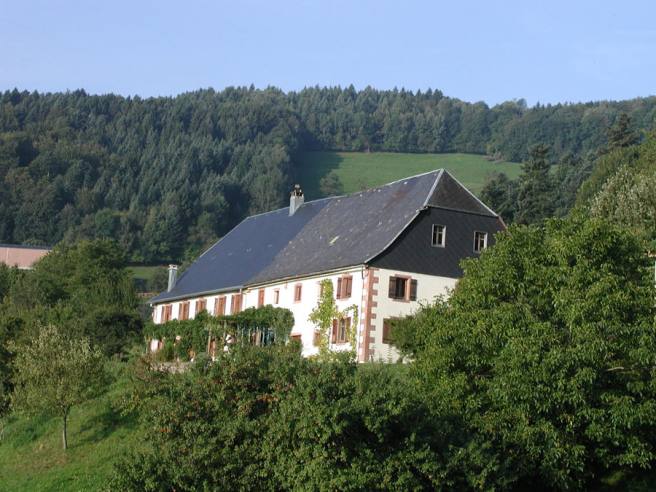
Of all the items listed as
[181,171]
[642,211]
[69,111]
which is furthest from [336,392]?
[69,111]

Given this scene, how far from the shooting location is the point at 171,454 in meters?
26.1

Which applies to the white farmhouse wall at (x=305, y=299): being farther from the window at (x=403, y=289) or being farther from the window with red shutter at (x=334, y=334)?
the window at (x=403, y=289)

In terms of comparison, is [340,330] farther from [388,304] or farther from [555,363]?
[555,363]

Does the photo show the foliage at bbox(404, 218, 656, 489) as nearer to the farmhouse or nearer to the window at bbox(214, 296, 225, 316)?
the farmhouse

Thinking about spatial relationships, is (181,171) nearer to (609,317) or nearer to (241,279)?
(241,279)

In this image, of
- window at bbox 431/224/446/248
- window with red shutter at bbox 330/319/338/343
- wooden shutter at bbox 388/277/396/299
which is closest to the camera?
wooden shutter at bbox 388/277/396/299

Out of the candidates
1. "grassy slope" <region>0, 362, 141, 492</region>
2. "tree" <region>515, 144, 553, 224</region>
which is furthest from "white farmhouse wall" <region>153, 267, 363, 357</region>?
"tree" <region>515, 144, 553, 224</region>

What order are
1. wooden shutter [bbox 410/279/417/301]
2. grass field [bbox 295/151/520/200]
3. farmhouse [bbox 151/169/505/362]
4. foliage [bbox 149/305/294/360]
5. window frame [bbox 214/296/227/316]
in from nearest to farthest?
farmhouse [bbox 151/169/505/362] < wooden shutter [bbox 410/279/417/301] < foliage [bbox 149/305/294/360] < window frame [bbox 214/296/227/316] < grass field [bbox 295/151/520/200]

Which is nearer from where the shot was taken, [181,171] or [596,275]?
[596,275]

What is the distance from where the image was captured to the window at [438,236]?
5047 cm

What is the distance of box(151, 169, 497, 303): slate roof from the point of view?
5125 cm

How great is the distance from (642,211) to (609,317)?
3347 centimetres

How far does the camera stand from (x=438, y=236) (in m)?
50.7

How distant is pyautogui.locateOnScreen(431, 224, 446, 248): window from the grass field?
284ft
